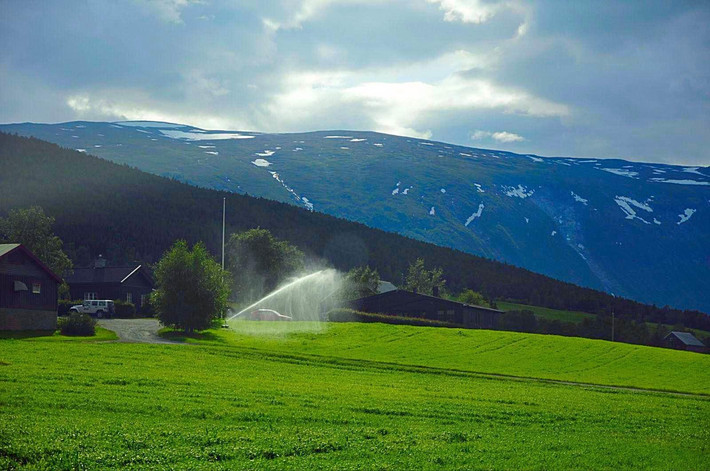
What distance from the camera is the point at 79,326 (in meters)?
72.9

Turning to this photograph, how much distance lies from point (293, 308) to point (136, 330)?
136ft

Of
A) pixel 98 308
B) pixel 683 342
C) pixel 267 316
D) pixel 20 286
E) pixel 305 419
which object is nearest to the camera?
pixel 305 419

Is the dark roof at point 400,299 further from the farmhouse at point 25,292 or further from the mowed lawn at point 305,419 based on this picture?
the mowed lawn at point 305,419

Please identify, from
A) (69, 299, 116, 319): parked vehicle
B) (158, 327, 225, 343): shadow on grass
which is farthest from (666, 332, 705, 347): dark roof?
(158, 327, 225, 343): shadow on grass

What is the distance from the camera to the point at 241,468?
68.9 feet

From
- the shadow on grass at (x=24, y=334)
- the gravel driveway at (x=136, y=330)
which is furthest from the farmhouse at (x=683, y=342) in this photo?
the shadow on grass at (x=24, y=334)

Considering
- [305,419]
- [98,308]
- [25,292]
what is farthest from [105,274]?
[305,419]

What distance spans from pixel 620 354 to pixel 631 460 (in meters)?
58.8

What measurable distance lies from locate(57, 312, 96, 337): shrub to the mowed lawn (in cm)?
1862

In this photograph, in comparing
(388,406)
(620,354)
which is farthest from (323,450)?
(620,354)

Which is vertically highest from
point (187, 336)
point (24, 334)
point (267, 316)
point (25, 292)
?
point (25, 292)

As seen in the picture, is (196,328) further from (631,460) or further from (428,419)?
(631,460)

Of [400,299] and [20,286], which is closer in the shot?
[20,286]

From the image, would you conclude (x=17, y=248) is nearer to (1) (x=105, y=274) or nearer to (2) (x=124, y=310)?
(2) (x=124, y=310)
